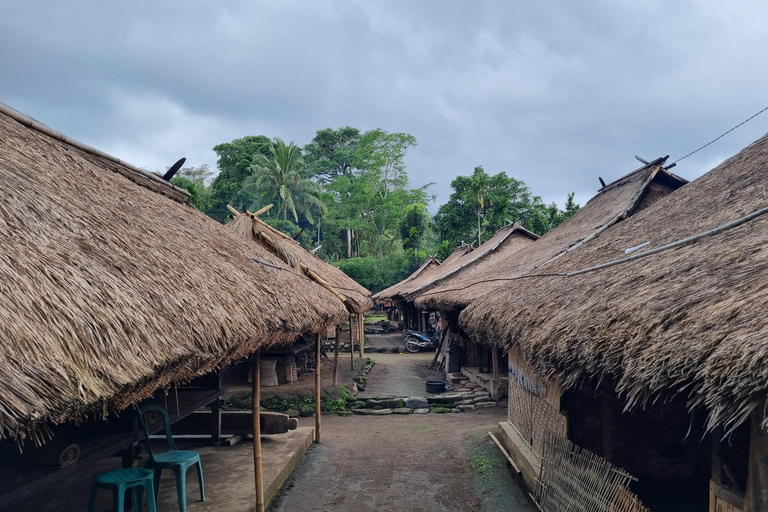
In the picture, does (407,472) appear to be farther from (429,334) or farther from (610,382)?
(429,334)

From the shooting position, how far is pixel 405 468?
8.10 metres

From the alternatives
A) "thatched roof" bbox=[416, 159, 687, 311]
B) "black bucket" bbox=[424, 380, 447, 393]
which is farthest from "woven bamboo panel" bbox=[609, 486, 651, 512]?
"black bucket" bbox=[424, 380, 447, 393]

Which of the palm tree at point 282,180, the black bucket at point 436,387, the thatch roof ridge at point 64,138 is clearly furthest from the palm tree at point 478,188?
the thatch roof ridge at point 64,138

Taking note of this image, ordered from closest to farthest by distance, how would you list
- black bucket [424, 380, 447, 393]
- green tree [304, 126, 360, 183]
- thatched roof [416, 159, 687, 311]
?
1. thatched roof [416, 159, 687, 311]
2. black bucket [424, 380, 447, 393]
3. green tree [304, 126, 360, 183]

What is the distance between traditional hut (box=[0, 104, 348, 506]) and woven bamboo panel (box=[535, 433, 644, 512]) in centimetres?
321

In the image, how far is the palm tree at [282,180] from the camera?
3386 centimetres

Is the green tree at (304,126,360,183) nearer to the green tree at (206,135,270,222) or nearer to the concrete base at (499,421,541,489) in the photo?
the green tree at (206,135,270,222)

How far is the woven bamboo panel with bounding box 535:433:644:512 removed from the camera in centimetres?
443

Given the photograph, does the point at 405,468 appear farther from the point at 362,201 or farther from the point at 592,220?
the point at 362,201

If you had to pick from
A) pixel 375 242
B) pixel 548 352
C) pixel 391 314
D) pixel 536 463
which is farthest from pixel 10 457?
pixel 375 242

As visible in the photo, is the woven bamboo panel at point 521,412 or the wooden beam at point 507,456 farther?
the woven bamboo panel at point 521,412

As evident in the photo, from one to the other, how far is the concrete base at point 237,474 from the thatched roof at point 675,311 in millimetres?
3405

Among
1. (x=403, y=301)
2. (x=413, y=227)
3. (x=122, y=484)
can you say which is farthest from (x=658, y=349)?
(x=413, y=227)

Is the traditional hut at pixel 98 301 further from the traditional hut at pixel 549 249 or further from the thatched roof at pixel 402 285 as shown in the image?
the thatched roof at pixel 402 285
